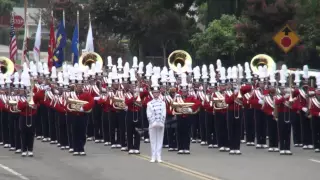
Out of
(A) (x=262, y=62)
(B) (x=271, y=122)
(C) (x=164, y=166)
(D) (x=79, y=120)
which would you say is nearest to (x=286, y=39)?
(A) (x=262, y=62)

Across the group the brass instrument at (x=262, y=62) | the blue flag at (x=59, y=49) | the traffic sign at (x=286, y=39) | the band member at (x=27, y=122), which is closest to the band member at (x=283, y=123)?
the brass instrument at (x=262, y=62)

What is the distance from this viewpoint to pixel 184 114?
23.1 m

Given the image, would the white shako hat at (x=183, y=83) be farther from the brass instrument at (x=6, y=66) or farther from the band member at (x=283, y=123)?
the brass instrument at (x=6, y=66)

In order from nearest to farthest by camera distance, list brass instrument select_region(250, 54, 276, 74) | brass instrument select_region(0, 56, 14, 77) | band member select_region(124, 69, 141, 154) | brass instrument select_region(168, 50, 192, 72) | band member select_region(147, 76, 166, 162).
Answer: band member select_region(147, 76, 166, 162) → band member select_region(124, 69, 141, 154) → brass instrument select_region(250, 54, 276, 74) → brass instrument select_region(0, 56, 14, 77) → brass instrument select_region(168, 50, 192, 72)

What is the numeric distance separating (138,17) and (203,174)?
2753 cm

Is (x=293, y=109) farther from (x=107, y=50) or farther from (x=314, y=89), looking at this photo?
(x=107, y=50)

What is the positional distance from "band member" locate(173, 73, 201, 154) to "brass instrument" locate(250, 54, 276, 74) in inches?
102

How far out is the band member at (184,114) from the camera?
75.6ft

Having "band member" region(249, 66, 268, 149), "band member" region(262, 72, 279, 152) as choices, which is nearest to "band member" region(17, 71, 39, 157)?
"band member" region(249, 66, 268, 149)

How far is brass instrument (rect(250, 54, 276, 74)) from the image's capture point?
25250 mm

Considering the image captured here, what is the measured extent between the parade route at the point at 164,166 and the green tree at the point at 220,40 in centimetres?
1317

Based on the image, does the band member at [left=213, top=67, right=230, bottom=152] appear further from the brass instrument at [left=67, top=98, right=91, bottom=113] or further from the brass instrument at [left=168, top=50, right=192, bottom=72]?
the brass instrument at [left=168, top=50, right=192, bottom=72]

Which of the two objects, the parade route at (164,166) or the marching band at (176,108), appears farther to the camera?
the marching band at (176,108)

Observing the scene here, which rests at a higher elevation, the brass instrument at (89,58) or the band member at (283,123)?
the brass instrument at (89,58)
